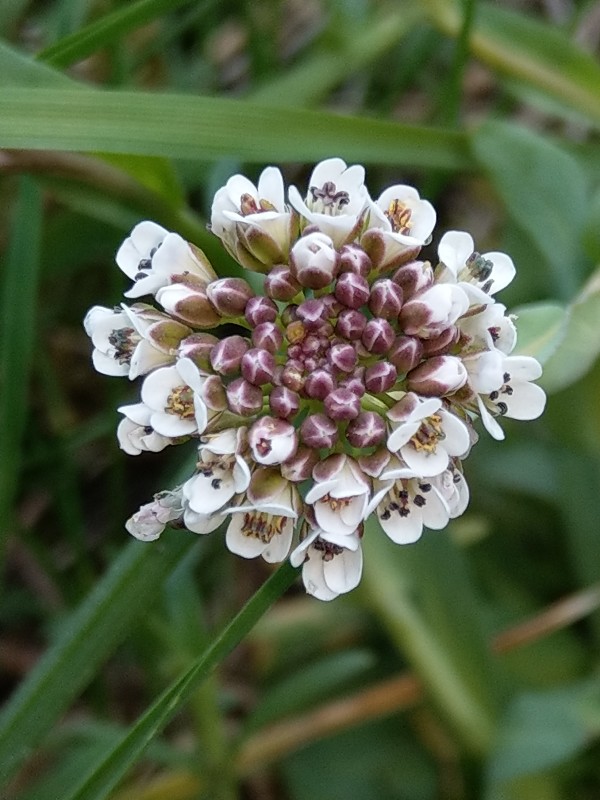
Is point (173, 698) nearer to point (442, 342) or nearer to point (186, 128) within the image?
point (442, 342)

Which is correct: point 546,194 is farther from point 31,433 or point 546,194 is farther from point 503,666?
point 31,433

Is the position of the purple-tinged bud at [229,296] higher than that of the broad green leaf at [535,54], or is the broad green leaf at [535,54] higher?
the broad green leaf at [535,54]

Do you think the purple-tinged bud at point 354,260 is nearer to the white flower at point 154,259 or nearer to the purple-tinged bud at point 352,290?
the purple-tinged bud at point 352,290

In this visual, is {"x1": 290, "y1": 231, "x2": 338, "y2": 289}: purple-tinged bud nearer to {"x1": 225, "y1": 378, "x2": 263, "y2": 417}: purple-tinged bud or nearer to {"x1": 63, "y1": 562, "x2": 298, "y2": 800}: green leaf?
{"x1": 225, "y1": 378, "x2": 263, "y2": 417}: purple-tinged bud

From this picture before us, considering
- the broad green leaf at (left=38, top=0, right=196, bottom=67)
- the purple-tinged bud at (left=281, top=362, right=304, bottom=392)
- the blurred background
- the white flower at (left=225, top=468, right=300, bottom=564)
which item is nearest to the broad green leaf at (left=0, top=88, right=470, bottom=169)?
the blurred background

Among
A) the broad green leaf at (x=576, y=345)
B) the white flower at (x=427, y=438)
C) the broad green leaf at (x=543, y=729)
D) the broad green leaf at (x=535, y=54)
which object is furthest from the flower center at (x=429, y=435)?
the broad green leaf at (x=535, y=54)

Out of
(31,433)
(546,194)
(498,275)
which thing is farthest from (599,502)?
(31,433)
